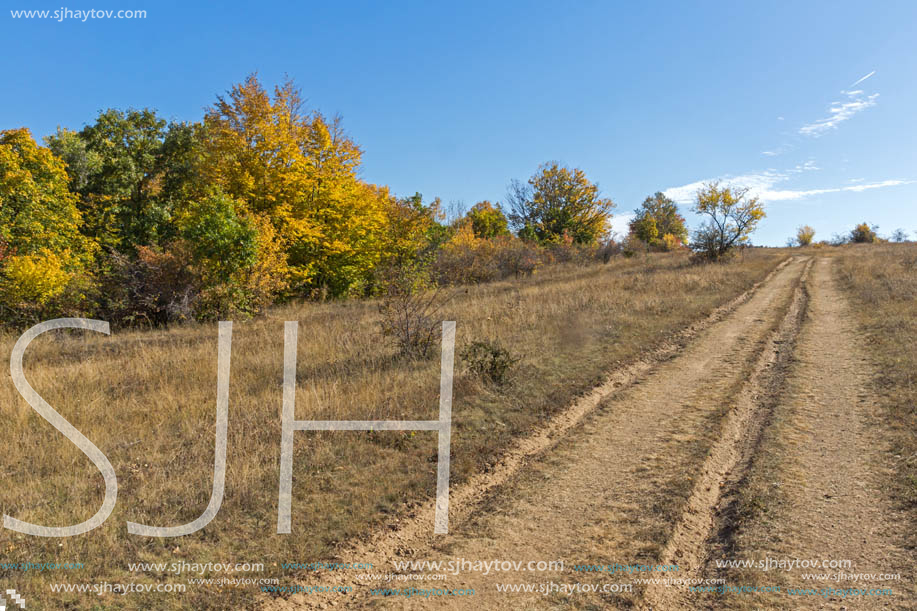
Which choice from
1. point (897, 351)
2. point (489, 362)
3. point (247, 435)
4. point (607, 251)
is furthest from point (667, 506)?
point (607, 251)

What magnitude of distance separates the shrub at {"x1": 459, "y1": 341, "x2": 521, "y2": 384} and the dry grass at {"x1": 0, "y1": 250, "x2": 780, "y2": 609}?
0.27m

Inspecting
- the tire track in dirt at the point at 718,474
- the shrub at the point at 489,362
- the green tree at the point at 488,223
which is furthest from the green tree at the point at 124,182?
the green tree at the point at 488,223

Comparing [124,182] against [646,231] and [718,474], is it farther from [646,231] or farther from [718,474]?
[646,231]

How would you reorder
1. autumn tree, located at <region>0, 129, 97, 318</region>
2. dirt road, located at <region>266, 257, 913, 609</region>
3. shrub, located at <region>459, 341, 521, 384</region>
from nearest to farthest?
1. dirt road, located at <region>266, 257, 913, 609</region>
2. shrub, located at <region>459, 341, 521, 384</region>
3. autumn tree, located at <region>0, 129, 97, 318</region>

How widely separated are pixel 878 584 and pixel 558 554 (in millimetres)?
2372

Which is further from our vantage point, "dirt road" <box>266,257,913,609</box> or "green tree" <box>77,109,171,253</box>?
"green tree" <box>77,109,171,253</box>

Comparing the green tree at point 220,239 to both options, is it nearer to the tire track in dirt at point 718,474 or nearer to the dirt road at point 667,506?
the dirt road at point 667,506

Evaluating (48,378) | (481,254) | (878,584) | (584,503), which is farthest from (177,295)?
(481,254)

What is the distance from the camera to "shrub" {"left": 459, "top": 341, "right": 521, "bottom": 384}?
8461mm

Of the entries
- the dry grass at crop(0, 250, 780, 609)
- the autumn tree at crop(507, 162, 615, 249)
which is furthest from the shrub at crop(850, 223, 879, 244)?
the dry grass at crop(0, 250, 780, 609)

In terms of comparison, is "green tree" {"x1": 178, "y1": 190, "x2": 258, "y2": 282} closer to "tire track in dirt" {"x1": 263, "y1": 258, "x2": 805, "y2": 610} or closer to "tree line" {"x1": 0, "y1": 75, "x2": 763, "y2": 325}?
"tree line" {"x1": 0, "y1": 75, "x2": 763, "y2": 325}

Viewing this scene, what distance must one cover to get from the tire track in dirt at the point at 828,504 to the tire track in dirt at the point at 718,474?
172 millimetres

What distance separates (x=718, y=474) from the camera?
5.21 m

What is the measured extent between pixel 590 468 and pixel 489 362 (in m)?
3.56
